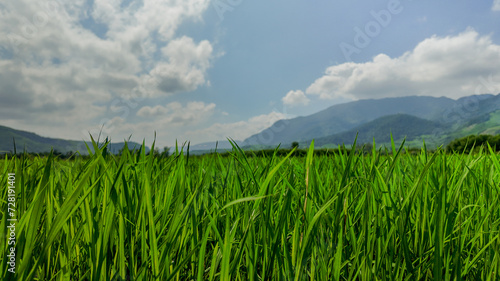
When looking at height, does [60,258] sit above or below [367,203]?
below

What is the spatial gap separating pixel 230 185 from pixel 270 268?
65cm

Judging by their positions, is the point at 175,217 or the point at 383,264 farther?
the point at 383,264

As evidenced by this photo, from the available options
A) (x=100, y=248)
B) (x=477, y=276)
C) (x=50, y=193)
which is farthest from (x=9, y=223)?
(x=477, y=276)

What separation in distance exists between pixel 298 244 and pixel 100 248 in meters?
0.58

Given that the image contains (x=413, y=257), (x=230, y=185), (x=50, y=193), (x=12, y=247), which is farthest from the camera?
(x=230, y=185)

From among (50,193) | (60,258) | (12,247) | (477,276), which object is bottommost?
(477,276)

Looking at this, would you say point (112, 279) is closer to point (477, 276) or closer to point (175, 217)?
point (175, 217)

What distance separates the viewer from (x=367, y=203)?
90 centimetres

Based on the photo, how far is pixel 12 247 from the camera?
2.63 ft

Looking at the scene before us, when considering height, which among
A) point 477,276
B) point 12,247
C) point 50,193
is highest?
point 50,193

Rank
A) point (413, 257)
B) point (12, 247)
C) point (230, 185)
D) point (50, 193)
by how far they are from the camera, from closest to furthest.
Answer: point (12, 247)
point (50, 193)
point (413, 257)
point (230, 185)

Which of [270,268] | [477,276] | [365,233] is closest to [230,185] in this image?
[270,268]

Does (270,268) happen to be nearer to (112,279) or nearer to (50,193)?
(112,279)

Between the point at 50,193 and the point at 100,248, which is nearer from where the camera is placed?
the point at 100,248
